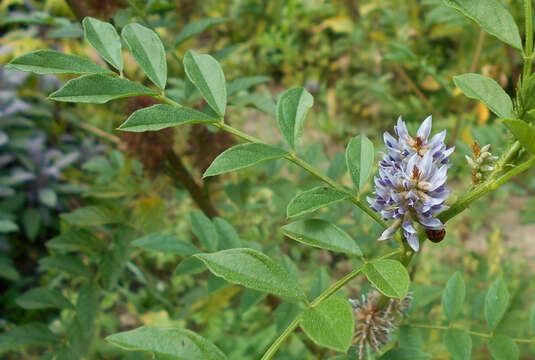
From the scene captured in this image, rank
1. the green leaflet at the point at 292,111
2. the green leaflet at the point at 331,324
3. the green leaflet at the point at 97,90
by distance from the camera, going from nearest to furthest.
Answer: the green leaflet at the point at 331,324, the green leaflet at the point at 97,90, the green leaflet at the point at 292,111

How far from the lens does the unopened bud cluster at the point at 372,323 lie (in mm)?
734

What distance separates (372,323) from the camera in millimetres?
734

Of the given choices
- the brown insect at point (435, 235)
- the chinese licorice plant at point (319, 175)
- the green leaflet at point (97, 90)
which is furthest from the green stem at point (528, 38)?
the green leaflet at point (97, 90)

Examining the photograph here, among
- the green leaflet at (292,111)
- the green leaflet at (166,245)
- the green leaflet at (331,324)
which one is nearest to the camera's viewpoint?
the green leaflet at (331,324)

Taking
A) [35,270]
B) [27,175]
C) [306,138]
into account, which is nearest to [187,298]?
[27,175]

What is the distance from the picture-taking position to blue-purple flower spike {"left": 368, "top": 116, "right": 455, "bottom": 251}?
1.86ft

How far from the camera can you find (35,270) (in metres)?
2.52

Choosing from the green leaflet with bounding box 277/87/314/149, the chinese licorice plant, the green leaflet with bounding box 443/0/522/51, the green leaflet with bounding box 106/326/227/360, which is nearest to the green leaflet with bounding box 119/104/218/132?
the chinese licorice plant

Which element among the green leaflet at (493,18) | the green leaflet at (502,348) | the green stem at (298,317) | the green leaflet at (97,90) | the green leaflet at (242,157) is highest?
the green leaflet at (493,18)

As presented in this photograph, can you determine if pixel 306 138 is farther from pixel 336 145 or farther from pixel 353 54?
pixel 353 54

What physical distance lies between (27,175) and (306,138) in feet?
5.58

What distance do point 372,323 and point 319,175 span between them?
0.90 ft

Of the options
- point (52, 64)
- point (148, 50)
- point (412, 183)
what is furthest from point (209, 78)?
point (412, 183)

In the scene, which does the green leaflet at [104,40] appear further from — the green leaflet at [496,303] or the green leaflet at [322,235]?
the green leaflet at [496,303]
